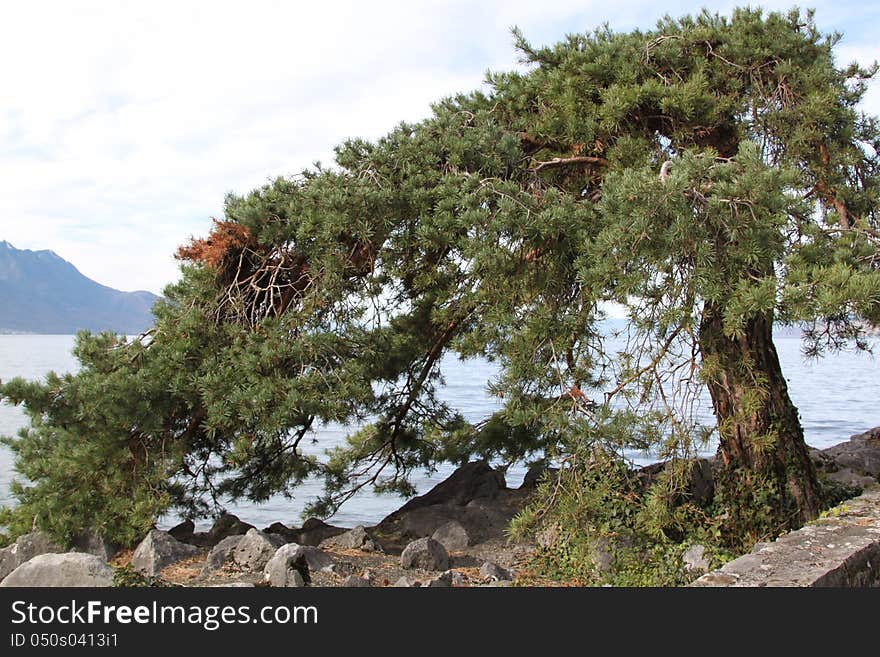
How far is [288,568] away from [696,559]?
308 cm

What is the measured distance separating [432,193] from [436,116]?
114 centimetres

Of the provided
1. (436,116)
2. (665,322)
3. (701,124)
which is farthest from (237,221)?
(701,124)

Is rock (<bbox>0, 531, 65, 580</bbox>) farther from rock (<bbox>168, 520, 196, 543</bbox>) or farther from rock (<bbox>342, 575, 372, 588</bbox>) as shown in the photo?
rock (<bbox>342, 575, 372, 588</bbox>)

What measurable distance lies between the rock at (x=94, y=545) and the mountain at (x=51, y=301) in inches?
3790

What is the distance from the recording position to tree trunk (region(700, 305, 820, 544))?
653 cm

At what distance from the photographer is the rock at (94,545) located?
6598 mm

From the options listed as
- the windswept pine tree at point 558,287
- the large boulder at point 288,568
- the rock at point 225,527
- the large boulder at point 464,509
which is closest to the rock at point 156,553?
the windswept pine tree at point 558,287

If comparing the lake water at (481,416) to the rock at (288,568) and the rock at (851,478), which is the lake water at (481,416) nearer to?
the rock at (851,478)

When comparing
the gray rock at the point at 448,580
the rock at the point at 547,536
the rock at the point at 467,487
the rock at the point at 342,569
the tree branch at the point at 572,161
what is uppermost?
the tree branch at the point at 572,161

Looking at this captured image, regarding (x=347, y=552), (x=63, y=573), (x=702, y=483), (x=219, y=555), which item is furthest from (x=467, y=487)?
(x=63, y=573)

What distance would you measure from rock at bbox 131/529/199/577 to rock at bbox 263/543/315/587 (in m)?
0.97

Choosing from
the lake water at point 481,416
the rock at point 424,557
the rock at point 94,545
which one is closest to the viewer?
the rock at point 424,557

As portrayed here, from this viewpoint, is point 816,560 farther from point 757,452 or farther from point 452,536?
point 452,536

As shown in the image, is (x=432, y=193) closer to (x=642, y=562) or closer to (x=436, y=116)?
(x=436, y=116)
